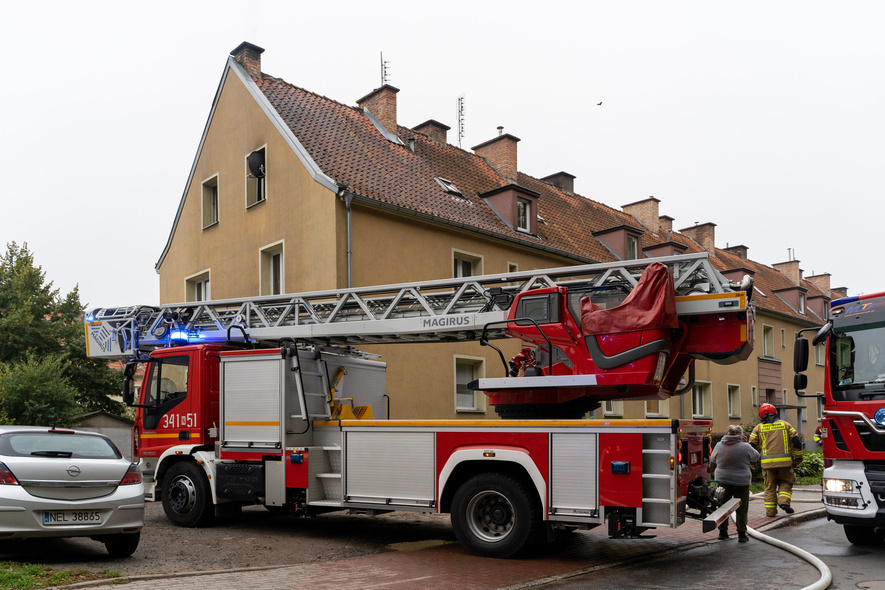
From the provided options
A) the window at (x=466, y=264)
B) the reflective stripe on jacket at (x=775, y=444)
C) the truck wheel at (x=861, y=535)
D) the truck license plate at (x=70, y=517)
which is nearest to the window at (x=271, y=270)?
the window at (x=466, y=264)

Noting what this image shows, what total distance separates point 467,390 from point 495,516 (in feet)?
35.4

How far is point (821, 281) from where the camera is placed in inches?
1923

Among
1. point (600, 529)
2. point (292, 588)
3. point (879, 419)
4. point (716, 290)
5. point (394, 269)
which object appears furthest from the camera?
point (394, 269)

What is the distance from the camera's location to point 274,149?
742 inches

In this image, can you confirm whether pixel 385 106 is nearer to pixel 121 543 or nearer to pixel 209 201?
pixel 209 201

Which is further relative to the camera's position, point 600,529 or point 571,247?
point 571,247

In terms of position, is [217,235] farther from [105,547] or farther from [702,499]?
[702,499]

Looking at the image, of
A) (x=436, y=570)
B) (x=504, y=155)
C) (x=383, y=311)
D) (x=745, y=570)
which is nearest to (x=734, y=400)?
(x=504, y=155)

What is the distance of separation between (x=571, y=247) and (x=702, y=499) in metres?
15.8

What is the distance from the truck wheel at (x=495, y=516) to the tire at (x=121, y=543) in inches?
129

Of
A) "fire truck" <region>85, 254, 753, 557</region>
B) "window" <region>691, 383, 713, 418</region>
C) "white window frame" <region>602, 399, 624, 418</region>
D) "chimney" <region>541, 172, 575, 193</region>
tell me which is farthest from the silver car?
"chimney" <region>541, 172, 575, 193</region>

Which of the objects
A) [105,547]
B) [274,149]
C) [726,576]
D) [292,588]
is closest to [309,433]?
[105,547]

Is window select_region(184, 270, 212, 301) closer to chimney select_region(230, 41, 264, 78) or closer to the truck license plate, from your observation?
chimney select_region(230, 41, 264, 78)

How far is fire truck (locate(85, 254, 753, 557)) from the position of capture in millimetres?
8133
